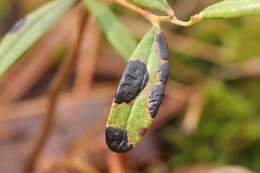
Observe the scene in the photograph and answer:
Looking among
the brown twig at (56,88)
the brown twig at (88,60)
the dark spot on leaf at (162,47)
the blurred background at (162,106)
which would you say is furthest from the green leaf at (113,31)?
the brown twig at (88,60)

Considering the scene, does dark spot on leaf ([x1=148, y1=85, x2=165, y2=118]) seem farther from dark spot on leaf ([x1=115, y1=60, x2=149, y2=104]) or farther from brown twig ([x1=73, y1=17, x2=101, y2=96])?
brown twig ([x1=73, y1=17, x2=101, y2=96])

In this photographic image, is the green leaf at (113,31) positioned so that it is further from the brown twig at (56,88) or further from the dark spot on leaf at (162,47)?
the dark spot on leaf at (162,47)

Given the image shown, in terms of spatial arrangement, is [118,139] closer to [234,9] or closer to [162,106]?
[234,9]

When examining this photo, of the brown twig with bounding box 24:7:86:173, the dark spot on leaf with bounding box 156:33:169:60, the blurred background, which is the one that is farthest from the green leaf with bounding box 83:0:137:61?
the blurred background

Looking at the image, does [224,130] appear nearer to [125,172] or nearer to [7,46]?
[125,172]

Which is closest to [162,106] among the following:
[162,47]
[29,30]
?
[29,30]

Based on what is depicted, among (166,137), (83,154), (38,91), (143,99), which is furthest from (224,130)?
(143,99)

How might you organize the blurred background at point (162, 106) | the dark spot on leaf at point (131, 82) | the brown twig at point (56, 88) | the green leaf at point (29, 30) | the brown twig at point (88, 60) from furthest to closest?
1. the brown twig at point (88, 60)
2. the blurred background at point (162, 106)
3. the brown twig at point (56, 88)
4. the green leaf at point (29, 30)
5. the dark spot on leaf at point (131, 82)
